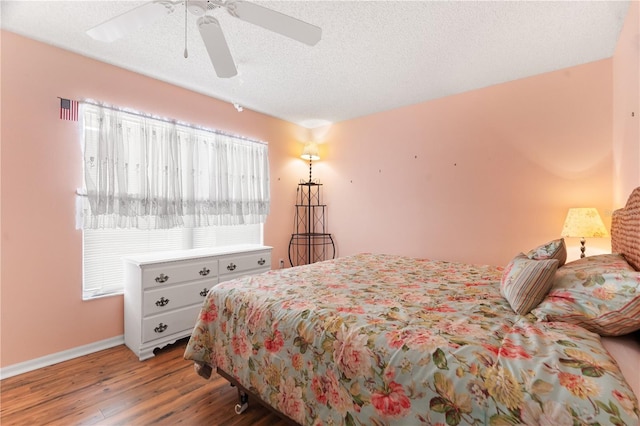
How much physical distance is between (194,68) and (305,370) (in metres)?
2.73

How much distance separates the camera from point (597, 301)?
1093 mm

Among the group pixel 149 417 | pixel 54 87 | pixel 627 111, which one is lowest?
pixel 149 417

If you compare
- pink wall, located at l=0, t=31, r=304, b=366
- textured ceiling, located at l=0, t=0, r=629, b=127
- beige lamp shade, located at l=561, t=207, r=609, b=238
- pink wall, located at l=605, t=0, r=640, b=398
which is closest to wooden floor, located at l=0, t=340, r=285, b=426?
pink wall, located at l=0, t=31, r=304, b=366

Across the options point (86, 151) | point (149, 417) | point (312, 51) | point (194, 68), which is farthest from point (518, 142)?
point (86, 151)

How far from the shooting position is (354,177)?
13.7ft

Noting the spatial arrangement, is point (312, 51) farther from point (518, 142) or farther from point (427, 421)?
point (427, 421)

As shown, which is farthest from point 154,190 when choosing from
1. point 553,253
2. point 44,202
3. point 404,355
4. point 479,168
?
point 479,168

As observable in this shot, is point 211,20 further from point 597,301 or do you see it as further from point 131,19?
point 597,301

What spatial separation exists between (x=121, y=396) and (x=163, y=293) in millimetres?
827

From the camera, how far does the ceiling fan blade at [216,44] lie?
1507mm

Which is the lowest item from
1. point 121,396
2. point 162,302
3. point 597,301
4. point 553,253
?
point 121,396

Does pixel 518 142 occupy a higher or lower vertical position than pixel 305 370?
higher

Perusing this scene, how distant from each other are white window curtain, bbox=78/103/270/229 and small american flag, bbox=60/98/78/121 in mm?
60

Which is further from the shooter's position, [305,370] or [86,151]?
[86,151]
